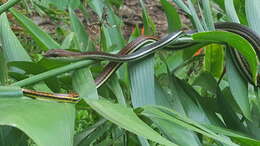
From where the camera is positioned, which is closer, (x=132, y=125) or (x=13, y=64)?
(x=132, y=125)

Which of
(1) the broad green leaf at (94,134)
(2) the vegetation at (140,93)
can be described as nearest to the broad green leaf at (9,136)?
(2) the vegetation at (140,93)

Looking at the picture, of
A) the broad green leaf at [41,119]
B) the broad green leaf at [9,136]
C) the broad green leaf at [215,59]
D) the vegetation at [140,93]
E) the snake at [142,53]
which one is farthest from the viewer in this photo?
the broad green leaf at [215,59]

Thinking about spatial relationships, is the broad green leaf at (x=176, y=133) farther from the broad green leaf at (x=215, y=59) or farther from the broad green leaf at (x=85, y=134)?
the broad green leaf at (x=215, y=59)

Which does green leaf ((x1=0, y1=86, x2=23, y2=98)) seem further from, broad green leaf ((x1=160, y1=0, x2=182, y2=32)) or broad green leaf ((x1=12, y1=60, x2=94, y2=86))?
broad green leaf ((x1=160, y1=0, x2=182, y2=32))

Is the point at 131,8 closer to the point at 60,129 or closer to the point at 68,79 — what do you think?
the point at 68,79

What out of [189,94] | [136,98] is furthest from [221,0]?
[136,98]
